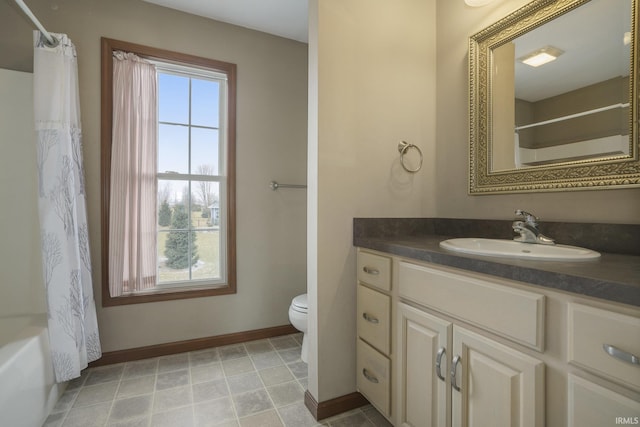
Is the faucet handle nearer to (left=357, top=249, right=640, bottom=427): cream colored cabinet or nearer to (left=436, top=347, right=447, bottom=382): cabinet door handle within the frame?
(left=357, top=249, right=640, bottom=427): cream colored cabinet

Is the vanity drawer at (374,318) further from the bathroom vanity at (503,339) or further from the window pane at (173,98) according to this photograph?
the window pane at (173,98)

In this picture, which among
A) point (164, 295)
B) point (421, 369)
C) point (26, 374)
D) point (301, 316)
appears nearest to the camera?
point (421, 369)

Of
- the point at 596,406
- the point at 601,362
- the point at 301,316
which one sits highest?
the point at 601,362

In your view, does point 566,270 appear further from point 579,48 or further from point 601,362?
point 579,48

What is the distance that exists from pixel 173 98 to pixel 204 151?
1.48 feet

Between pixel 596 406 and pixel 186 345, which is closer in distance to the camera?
pixel 596 406

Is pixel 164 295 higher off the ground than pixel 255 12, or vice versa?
pixel 255 12

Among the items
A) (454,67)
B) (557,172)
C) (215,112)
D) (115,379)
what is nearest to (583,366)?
(557,172)

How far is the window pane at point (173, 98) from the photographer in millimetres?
2158

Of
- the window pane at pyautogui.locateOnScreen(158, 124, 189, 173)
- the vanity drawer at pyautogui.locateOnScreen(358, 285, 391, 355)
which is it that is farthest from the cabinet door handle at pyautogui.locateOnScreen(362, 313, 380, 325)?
the window pane at pyautogui.locateOnScreen(158, 124, 189, 173)

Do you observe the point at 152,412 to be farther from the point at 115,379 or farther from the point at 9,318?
the point at 9,318

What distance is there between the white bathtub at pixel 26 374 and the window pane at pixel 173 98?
152cm

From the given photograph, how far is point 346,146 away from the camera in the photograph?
57.9 inches

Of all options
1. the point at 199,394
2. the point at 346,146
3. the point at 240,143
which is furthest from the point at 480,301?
the point at 240,143
